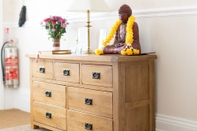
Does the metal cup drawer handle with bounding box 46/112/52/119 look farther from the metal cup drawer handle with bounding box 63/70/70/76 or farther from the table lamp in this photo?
the table lamp

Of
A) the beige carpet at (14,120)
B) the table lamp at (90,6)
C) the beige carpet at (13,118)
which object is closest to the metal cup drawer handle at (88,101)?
the table lamp at (90,6)

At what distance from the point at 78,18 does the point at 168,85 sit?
1328 mm

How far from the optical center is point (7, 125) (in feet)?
11.9

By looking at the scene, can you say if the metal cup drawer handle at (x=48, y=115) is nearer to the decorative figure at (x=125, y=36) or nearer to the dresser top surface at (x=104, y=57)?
the dresser top surface at (x=104, y=57)

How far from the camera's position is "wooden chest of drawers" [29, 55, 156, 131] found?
252 centimetres

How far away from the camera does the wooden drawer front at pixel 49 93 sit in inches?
120

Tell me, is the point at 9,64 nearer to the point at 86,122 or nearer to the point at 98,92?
the point at 86,122

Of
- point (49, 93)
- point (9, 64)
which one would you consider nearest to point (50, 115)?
point (49, 93)

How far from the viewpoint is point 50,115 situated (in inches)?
126

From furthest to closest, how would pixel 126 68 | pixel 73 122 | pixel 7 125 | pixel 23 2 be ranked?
1. pixel 23 2
2. pixel 7 125
3. pixel 73 122
4. pixel 126 68

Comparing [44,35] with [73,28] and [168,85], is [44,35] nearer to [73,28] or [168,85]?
[73,28]

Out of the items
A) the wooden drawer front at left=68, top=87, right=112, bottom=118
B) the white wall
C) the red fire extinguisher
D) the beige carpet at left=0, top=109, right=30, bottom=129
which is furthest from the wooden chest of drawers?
the red fire extinguisher

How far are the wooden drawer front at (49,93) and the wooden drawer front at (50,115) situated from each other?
6cm

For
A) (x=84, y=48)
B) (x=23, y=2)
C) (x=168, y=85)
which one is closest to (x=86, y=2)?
(x=84, y=48)
